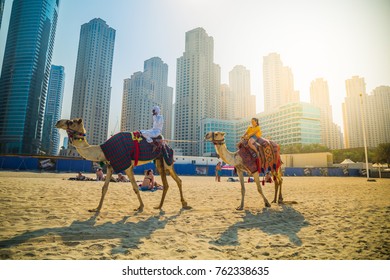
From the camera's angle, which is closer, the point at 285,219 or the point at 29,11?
the point at 285,219

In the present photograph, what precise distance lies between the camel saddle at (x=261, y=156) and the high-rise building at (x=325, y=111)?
13390 cm

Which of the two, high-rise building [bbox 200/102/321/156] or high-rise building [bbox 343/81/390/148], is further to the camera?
high-rise building [bbox 200/102/321/156]

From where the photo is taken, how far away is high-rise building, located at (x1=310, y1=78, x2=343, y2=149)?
404 ft

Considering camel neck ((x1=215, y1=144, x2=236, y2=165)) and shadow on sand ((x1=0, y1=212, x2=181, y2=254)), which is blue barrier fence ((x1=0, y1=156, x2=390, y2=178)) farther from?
shadow on sand ((x1=0, y1=212, x2=181, y2=254))

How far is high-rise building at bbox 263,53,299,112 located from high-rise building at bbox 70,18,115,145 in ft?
330

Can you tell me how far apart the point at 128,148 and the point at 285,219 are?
418 centimetres

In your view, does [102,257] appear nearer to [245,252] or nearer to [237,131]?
[245,252]

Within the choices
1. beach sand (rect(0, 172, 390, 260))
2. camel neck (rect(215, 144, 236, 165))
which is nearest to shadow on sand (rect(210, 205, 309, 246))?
beach sand (rect(0, 172, 390, 260))

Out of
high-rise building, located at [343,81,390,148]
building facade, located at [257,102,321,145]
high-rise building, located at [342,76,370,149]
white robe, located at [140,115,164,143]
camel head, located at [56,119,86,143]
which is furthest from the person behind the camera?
building facade, located at [257,102,321,145]

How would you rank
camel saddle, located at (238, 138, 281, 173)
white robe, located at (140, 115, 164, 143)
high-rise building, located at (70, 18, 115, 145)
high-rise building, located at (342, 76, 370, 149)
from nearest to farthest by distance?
white robe, located at (140, 115, 164, 143)
camel saddle, located at (238, 138, 281, 173)
high-rise building, located at (342, 76, 370, 149)
high-rise building, located at (70, 18, 115, 145)

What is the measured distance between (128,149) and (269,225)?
3.72 metres

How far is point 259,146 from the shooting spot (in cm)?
643

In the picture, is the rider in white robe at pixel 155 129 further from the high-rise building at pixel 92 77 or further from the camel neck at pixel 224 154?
the high-rise building at pixel 92 77
